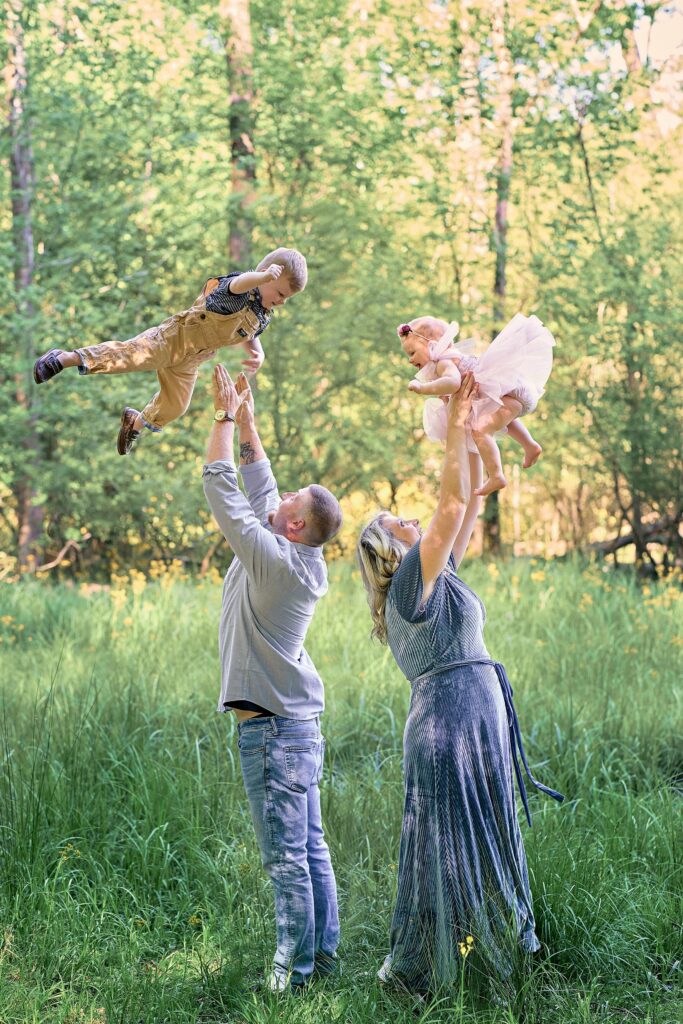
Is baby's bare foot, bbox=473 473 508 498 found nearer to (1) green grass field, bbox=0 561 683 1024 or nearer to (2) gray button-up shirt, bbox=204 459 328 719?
(2) gray button-up shirt, bbox=204 459 328 719

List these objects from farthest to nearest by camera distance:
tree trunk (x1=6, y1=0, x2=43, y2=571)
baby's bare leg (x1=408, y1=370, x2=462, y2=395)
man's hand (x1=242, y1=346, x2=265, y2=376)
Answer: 1. tree trunk (x1=6, y1=0, x2=43, y2=571)
2. man's hand (x1=242, y1=346, x2=265, y2=376)
3. baby's bare leg (x1=408, y1=370, x2=462, y2=395)

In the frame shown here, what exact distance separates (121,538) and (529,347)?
467 inches

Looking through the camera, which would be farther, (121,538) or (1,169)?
(121,538)

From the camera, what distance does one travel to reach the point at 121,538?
1475cm

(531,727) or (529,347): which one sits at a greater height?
(529,347)

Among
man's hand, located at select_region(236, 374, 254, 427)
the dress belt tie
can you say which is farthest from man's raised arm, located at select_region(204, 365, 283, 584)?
the dress belt tie

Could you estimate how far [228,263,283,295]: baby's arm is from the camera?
3.55 metres

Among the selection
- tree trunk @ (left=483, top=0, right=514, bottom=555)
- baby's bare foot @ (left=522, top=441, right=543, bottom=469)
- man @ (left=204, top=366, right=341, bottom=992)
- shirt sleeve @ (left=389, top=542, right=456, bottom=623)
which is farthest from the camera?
tree trunk @ (left=483, top=0, right=514, bottom=555)

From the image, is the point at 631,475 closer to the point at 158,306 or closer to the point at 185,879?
the point at 158,306

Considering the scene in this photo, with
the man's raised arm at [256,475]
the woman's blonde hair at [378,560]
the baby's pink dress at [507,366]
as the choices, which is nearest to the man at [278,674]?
the woman's blonde hair at [378,560]

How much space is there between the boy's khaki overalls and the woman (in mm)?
838

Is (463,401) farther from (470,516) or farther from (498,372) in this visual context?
(470,516)

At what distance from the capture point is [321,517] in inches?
146

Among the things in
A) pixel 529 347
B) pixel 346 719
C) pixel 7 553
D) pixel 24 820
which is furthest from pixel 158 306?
pixel 529 347
